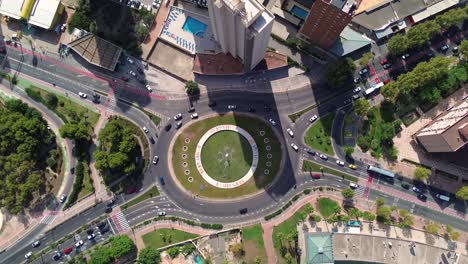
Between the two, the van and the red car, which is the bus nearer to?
the van

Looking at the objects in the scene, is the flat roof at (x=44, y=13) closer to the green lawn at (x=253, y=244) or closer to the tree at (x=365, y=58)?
the green lawn at (x=253, y=244)

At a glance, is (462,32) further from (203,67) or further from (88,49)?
(88,49)

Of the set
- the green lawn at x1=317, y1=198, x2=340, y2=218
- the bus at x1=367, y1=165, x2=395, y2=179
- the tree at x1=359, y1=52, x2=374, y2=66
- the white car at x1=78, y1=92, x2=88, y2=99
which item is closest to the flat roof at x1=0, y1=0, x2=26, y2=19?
the white car at x1=78, y1=92, x2=88, y2=99

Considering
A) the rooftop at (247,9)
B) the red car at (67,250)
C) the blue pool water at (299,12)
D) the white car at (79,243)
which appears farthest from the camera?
the blue pool water at (299,12)

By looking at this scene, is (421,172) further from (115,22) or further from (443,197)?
(115,22)

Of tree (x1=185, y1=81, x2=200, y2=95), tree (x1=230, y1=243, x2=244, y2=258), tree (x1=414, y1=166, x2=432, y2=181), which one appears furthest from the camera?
tree (x1=185, y1=81, x2=200, y2=95)

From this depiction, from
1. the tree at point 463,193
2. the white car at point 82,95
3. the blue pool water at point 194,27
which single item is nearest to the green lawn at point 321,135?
the tree at point 463,193

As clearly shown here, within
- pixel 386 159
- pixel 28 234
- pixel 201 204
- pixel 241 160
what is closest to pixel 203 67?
pixel 241 160
